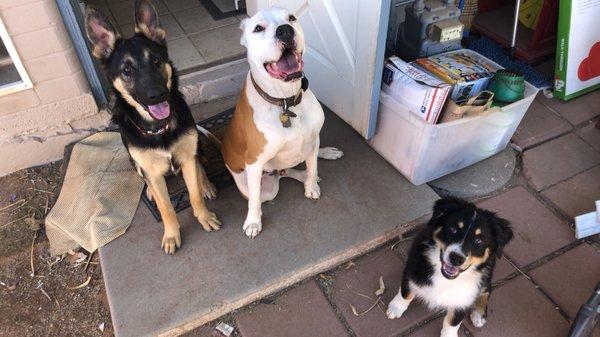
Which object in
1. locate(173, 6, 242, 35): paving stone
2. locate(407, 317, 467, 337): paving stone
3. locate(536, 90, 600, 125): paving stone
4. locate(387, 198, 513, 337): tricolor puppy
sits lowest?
locate(407, 317, 467, 337): paving stone

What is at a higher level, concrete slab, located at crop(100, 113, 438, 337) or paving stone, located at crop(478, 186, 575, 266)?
concrete slab, located at crop(100, 113, 438, 337)

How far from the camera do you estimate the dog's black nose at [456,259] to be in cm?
182

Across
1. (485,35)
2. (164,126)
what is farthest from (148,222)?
(485,35)

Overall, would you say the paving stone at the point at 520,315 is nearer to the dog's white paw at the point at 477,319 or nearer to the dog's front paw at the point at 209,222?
the dog's white paw at the point at 477,319

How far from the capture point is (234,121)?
2.47 meters

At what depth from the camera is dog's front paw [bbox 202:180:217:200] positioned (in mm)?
2800

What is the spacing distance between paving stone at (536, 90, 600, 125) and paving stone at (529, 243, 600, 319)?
1.28 metres

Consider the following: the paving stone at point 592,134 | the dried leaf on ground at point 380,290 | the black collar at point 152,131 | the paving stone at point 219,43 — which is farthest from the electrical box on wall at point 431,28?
the black collar at point 152,131

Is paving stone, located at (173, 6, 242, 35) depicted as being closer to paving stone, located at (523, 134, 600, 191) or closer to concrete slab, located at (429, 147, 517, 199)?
concrete slab, located at (429, 147, 517, 199)

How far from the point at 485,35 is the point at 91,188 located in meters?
3.75

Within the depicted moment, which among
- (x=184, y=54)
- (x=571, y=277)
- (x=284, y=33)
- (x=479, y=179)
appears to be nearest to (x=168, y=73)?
(x=284, y=33)

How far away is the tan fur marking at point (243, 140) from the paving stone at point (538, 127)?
2.08 m

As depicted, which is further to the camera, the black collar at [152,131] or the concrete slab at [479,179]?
the concrete slab at [479,179]

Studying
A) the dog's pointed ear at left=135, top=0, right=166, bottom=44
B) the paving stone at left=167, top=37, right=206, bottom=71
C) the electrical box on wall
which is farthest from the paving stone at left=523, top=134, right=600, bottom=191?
the paving stone at left=167, top=37, right=206, bottom=71
